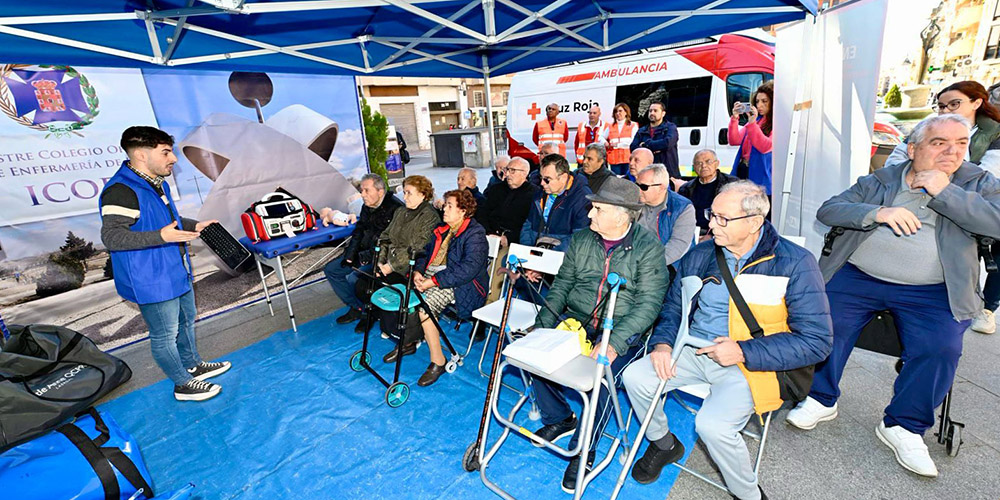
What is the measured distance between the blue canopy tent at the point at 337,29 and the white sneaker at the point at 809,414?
2.72m

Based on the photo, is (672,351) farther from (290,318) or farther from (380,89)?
(380,89)

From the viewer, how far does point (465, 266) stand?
10.1ft

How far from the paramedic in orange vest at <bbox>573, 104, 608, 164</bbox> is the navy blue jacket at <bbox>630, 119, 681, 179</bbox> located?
0.90 metres

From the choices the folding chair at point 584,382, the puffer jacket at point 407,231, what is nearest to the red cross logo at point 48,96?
the puffer jacket at point 407,231

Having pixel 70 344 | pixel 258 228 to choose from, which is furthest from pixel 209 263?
pixel 70 344

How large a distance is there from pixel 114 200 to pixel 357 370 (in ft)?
6.31

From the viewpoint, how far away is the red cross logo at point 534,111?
28.1 ft

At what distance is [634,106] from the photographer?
7.04 metres

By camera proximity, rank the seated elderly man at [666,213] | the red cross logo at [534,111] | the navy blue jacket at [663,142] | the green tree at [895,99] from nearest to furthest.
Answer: the seated elderly man at [666,213]
the navy blue jacket at [663,142]
the red cross logo at [534,111]
the green tree at [895,99]

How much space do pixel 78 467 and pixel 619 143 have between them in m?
6.29

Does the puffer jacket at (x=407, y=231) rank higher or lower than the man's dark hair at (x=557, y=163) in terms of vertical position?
lower

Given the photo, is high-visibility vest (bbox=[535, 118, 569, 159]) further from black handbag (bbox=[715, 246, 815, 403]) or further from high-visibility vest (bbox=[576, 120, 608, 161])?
black handbag (bbox=[715, 246, 815, 403])

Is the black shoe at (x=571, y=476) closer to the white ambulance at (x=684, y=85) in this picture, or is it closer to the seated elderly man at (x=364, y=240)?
the seated elderly man at (x=364, y=240)

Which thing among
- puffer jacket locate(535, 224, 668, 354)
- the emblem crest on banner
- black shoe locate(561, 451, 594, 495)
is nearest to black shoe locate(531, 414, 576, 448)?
black shoe locate(561, 451, 594, 495)
